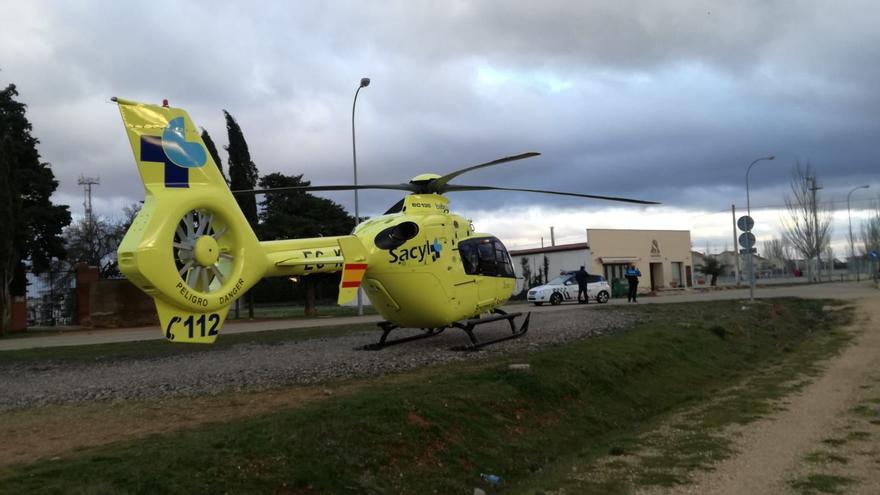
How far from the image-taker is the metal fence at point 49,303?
113ft

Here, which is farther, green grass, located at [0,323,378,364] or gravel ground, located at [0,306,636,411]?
green grass, located at [0,323,378,364]

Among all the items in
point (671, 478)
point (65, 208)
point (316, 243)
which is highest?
point (65, 208)

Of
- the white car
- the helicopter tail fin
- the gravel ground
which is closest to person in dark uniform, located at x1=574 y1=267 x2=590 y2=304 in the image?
the white car

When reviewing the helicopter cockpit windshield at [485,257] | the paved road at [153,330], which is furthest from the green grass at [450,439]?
the paved road at [153,330]

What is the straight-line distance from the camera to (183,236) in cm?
795

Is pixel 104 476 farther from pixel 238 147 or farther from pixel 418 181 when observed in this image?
pixel 238 147

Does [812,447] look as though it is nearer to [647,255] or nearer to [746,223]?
[746,223]

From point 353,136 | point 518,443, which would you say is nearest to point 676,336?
point 518,443

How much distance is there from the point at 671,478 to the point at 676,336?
30.6 feet

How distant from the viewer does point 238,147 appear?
34.1 metres

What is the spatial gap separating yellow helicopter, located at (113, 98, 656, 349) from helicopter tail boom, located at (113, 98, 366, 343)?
0.5 inches

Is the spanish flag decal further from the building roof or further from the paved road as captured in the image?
the building roof

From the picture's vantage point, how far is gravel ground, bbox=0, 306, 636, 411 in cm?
1027

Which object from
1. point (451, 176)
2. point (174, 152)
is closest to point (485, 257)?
point (451, 176)
